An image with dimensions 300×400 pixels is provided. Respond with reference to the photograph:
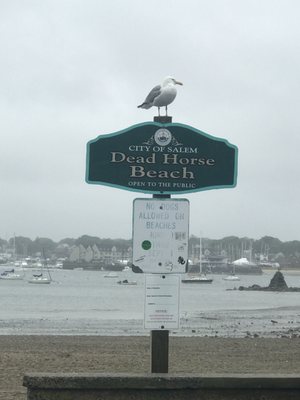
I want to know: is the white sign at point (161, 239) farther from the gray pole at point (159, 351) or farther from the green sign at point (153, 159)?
the gray pole at point (159, 351)

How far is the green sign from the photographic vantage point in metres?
7.71

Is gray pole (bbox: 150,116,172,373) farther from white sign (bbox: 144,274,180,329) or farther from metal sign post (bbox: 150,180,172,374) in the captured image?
white sign (bbox: 144,274,180,329)

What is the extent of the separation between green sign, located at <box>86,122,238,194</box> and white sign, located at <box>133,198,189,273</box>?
26 cm

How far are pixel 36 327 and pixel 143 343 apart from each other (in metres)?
13.8

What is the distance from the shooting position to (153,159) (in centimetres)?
769

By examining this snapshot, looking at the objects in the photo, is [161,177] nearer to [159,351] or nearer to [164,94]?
[164,94]

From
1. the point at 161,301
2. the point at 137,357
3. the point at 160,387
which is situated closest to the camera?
the point at 160,387

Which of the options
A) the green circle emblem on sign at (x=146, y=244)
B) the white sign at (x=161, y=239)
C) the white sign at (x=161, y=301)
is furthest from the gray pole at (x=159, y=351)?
the green circle emblem on sign at (x=146, y=244)

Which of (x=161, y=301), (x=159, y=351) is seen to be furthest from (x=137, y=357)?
(x=161, y=301)

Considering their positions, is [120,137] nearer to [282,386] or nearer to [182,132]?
[182,132]

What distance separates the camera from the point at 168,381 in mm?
6742

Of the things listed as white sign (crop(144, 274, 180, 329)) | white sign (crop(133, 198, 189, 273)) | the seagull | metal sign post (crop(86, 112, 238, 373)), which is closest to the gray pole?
metal sign post (crop(86, 112, 238, 373))

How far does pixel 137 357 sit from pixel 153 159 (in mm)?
12302

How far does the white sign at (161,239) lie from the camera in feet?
24.7
